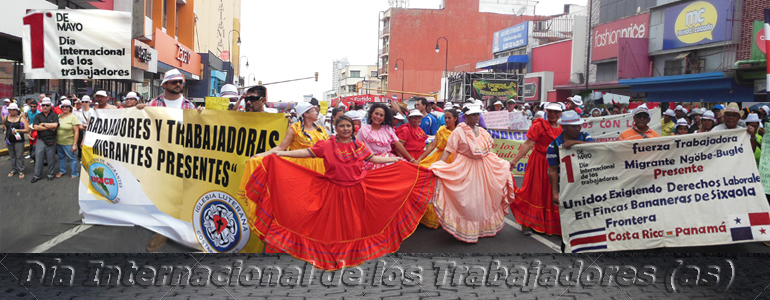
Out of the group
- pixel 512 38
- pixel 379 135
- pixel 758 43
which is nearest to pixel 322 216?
pixel 379 135

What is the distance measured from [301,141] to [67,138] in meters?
4.11

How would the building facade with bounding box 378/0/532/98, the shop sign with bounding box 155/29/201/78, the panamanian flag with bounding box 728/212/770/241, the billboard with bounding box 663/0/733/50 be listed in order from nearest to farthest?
→ the panamanian flag with bounding box 728/212/770/241, the shop sign with bounding box 155/29/201/78, the billboard with bounding box 663/0/733/50, the building facade with bounding box 378/0/532/98

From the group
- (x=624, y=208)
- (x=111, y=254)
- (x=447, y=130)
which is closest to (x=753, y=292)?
(x=624, y=208)

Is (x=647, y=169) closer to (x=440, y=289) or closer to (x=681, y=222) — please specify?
(x=681, y=222)

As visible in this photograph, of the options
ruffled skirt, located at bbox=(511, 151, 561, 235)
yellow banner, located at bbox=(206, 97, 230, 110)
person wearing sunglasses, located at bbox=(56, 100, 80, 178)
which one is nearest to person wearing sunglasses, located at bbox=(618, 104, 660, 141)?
ruffled skirt, located at bbox=(511, 151, 561, 235)

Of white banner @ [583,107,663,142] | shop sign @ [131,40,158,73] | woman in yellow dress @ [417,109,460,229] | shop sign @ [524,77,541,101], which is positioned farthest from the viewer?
shop sign @ [524,77,541,101]

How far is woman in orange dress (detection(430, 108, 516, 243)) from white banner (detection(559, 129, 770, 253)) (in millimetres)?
1206

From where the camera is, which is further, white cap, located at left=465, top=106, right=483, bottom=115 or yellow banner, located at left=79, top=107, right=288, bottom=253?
white cap, located at left=465, top=106, right=483, bottom=115

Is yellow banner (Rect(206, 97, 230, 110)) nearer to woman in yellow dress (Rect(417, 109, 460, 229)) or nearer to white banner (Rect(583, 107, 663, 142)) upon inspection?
woman in yellow dress (Rect(417, 109, 460, 229))

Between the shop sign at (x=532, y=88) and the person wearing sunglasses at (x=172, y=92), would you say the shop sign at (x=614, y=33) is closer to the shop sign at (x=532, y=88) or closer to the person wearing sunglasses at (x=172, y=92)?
the shop sign at (x=532, y=88)

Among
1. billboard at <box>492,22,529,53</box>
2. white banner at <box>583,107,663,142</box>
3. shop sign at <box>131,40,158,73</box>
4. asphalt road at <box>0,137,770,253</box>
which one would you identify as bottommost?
asphalt road at <box>0,137,770,253</box>

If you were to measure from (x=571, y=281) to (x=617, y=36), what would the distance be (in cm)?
3046

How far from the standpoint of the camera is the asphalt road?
18.7ft

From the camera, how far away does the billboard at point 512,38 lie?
4762 centimetres
